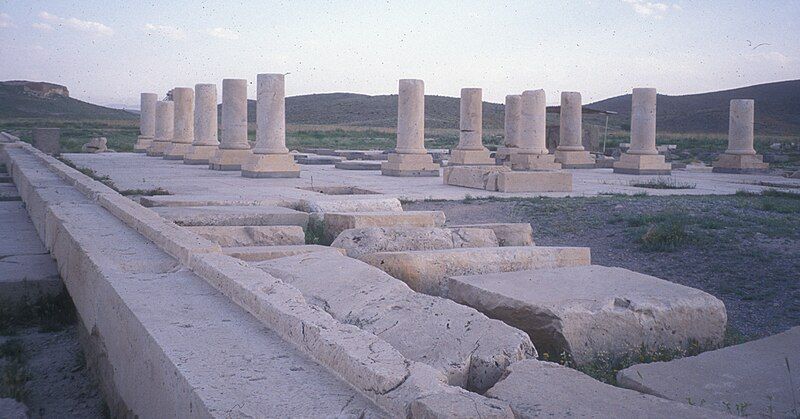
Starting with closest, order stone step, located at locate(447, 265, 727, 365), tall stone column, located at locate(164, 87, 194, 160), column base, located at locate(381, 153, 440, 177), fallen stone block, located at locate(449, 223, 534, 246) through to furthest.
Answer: stone step, located at locate(447, 265, 727, 365) → fallen stone block, located at locate(449, 223, 534, 246) → column base, located at locate(381, 153, 440, 177) → tall stone column, located at locate(164, 87, 194, 160)

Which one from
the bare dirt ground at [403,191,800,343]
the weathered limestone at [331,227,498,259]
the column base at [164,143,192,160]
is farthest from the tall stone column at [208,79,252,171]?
the weathered limestone at [331,227,498,259]

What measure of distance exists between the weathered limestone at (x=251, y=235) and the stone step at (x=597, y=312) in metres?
2.14

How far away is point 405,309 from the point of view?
174 inches

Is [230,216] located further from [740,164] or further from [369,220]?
[740,164]

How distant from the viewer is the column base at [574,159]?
2559 centimetres

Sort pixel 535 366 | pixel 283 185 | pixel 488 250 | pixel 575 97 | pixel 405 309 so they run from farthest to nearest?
1. pixel 575 97
2. pixel 283 185
3. pixel 488 250
4. pixel 405 309
5. pixel 535 366

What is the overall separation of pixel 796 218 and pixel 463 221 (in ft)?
15.7

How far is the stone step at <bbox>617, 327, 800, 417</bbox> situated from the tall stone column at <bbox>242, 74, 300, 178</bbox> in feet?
48.6

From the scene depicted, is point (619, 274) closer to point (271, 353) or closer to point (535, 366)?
point (535, 366)

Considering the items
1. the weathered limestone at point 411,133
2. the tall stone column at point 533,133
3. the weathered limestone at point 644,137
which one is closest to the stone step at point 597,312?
the weathered limestone at point 411,133

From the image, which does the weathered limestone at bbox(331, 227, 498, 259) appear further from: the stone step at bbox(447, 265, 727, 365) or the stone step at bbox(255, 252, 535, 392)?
the stone step at bbox(447, 265, 727, 365)

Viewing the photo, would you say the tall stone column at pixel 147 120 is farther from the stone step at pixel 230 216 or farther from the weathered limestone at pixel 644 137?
the stone step at pixel 230 216

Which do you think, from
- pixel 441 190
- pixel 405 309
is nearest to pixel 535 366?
pixel 405 309

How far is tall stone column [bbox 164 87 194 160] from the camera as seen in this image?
2589 centimetres
